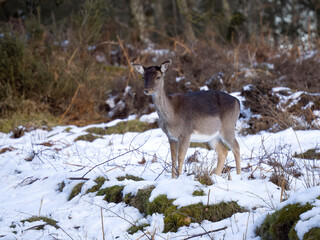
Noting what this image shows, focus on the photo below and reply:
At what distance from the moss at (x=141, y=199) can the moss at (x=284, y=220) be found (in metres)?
1.53

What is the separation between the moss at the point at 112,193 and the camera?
4.35m

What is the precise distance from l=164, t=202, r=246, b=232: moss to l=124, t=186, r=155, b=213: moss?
421 mm

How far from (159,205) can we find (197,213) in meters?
0.43

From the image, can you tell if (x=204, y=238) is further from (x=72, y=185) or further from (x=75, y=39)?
(x=75, y=39)

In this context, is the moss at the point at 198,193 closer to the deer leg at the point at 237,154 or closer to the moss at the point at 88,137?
the deer leg at the point at 237,154

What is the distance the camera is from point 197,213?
3.50m

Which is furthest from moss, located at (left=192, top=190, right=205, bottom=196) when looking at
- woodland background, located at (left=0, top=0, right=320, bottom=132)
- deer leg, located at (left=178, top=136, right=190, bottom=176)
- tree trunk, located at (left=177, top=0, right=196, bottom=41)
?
tree trunk, located at (left=177, top=0, right=196, bottom=41)

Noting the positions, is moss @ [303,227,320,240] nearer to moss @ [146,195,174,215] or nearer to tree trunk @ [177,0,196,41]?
moss @ [146,195,174,215]

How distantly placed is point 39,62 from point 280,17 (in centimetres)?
1306

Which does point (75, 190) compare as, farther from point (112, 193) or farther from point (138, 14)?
point (138, 14)

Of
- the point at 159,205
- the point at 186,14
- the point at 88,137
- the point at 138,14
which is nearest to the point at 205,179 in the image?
the point at 159,205

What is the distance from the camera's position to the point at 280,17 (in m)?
18.3

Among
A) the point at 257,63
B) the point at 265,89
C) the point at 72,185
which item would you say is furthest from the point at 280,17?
the point at 72,185

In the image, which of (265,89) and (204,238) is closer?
(204,238)
